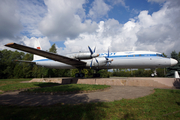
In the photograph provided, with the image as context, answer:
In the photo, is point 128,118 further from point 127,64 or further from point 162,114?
point 127,64

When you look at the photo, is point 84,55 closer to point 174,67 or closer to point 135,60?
point 135,60

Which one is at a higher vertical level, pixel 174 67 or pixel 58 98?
pixel 174 67

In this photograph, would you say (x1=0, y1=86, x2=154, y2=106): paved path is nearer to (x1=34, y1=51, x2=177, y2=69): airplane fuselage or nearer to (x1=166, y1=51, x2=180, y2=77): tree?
(x1=34, y1=51, x2=177, y2=69): airplane fuselage

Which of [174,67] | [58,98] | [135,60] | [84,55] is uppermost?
[84,55]

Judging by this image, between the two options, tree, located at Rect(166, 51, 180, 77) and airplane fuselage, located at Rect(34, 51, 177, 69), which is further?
tree, located at Rect(166, 51, 180, 77)

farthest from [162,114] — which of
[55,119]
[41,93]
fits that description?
[41,93]

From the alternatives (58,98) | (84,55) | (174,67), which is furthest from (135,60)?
(174,67)

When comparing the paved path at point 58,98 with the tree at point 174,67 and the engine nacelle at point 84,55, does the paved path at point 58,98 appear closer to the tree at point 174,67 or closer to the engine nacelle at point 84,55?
the engine nacelle at point 84,55

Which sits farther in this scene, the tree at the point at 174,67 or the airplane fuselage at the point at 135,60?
the tree at the point at 174,67

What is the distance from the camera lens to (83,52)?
1372cm

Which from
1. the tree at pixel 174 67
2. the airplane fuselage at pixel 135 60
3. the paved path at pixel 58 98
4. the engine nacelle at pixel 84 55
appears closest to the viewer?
the paved path at pixel 58 98

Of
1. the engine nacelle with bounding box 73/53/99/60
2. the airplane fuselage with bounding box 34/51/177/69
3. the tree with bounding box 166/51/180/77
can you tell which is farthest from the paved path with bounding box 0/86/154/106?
the tree with bounding box 166/51/180/77

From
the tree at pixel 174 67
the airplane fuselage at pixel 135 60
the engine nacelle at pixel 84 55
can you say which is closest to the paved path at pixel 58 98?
the engine nacelle at pixel 84 55

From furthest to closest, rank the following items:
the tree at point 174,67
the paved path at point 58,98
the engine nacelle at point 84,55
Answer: the tree at point 174,67 → the engine nacelle at point 84,55 → the paved path at point 58,98
